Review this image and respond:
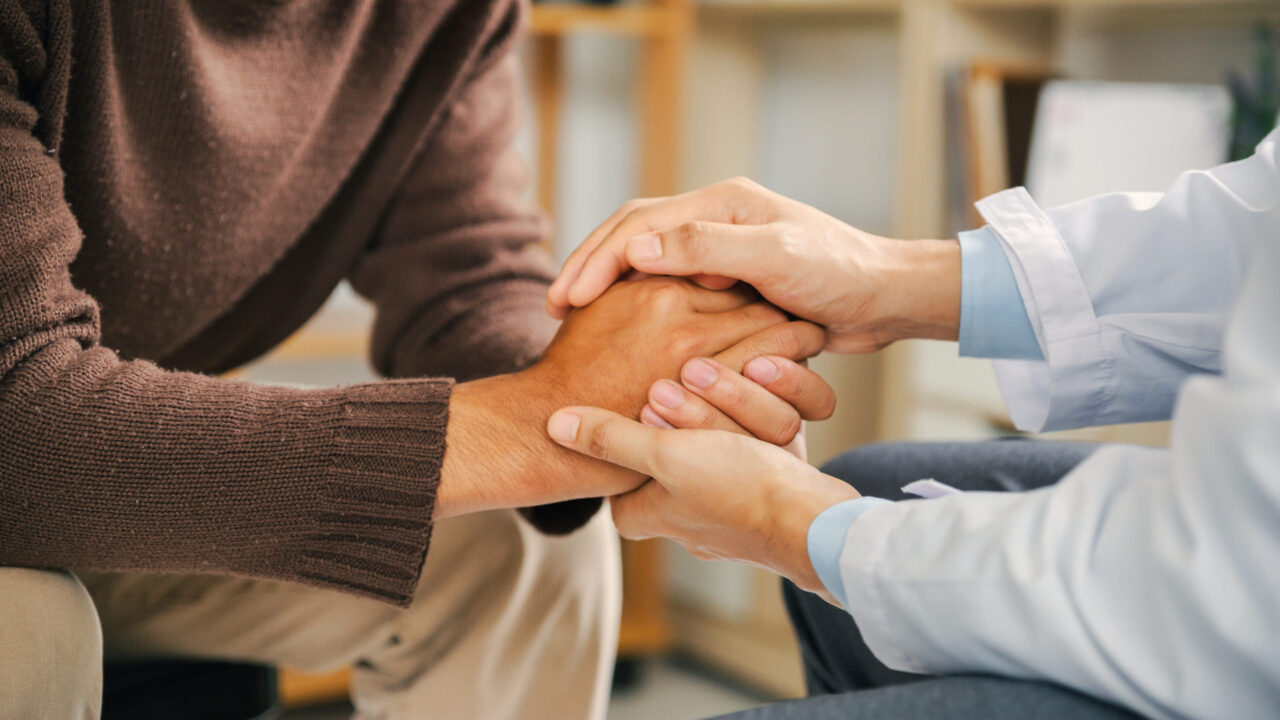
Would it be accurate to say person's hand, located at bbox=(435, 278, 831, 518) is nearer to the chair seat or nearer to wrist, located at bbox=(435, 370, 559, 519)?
wrist, located at bbox=(435, 370, 559, 519)

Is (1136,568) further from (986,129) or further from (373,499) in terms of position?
(986,129)

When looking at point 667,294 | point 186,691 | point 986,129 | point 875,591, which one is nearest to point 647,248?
point 667,294

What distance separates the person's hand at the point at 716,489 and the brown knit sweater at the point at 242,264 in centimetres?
14

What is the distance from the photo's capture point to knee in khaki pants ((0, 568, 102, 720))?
2.39 ft

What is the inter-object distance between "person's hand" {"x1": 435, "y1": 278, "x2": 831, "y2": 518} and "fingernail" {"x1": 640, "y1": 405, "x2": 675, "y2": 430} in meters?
0.02

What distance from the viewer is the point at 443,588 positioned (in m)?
1.07

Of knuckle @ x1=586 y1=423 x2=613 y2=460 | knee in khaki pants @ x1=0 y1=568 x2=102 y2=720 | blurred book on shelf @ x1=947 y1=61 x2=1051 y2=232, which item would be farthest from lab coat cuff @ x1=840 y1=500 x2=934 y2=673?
blurred book on shelf @ x1=947 y1=61 x2=1051 y2=232

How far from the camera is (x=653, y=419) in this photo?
3.05 ft

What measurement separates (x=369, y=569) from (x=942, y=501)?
44 cm

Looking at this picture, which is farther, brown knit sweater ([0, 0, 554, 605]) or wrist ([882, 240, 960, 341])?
wrist ([882, 240, 960, 341])

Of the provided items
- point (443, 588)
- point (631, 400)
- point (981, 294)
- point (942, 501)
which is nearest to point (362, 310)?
point (443, 588)

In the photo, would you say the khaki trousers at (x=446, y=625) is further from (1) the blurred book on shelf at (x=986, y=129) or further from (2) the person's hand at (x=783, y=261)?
(1) the blurred book on shelf at (x=986, y=129)

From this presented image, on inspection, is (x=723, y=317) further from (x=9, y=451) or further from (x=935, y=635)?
(x=9, y=451)

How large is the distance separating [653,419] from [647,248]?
0.47 ft
